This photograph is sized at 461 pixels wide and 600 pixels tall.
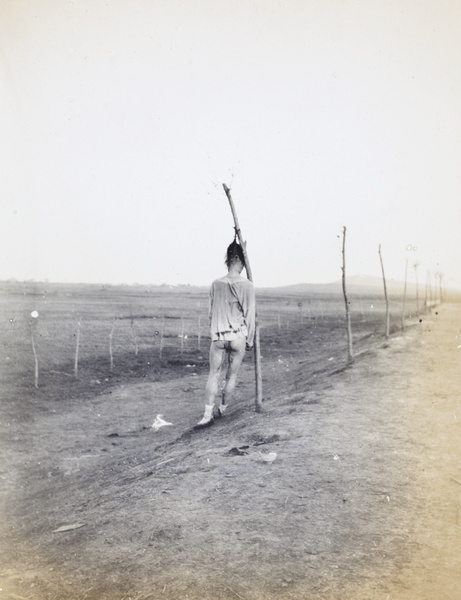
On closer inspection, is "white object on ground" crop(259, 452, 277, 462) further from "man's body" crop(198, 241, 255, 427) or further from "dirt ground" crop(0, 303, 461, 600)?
"man's body" crop(198, 241, 255, 427)

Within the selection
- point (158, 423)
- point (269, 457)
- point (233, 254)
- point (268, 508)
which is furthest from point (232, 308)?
point (158, 423)

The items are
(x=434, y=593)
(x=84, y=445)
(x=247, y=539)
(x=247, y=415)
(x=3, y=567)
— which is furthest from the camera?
(x=84, y=445)

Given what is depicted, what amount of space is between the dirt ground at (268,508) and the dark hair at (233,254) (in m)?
1.75

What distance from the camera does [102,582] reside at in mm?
2633

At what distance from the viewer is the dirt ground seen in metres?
2.54

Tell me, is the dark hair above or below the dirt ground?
above

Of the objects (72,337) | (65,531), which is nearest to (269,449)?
(65,531)

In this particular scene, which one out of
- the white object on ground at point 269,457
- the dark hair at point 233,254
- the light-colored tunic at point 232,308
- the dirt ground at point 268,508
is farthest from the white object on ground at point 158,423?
the white object on ground at point 269,457

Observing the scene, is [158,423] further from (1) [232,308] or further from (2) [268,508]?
(2) [268,508]

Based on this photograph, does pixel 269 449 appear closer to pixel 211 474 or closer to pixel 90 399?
pixel 211 474

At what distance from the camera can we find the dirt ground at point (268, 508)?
254 cm

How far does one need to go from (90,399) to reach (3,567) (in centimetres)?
790

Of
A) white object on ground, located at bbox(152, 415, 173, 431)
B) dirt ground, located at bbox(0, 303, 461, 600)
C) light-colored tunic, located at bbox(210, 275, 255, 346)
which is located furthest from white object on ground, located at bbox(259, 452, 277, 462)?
white object on ground, located at bbox(152, 415, 173, 431)

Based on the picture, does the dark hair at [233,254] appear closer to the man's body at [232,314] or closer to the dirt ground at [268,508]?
the man's body at [232,314]
